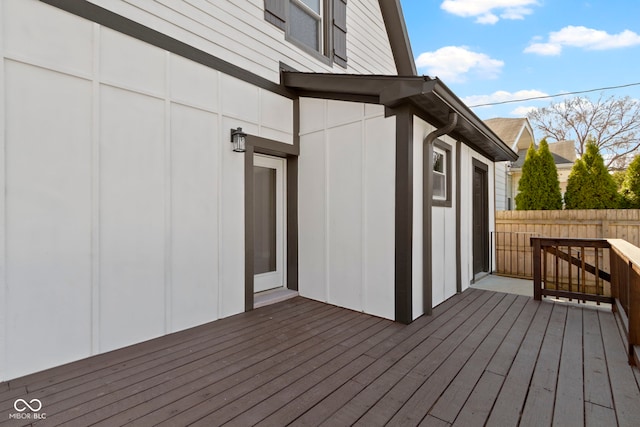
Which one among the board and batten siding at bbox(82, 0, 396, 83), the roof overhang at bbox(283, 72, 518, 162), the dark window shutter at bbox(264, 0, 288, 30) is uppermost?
the dark window shutter at bbox(264, 0, 288, 30)

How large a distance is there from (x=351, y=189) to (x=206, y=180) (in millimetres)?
1718

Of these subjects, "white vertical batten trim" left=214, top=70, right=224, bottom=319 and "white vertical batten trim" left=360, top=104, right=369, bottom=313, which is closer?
"white vertical batten trim" left=214, top=70, right=224, bottom=319

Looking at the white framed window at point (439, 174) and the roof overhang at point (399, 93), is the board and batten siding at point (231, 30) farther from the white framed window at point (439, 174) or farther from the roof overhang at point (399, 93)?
the white framed window at point (439, 174)

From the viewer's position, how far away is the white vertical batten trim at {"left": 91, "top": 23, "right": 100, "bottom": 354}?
256cm

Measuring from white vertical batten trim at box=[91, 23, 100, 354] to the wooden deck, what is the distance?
29 centimetres

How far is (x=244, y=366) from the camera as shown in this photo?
2.42 meters

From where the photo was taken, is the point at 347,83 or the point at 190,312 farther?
the point at 347,83

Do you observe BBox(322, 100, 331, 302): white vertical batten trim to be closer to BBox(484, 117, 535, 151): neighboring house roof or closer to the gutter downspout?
the gutter downspout

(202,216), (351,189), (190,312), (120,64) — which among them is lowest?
(190,312)

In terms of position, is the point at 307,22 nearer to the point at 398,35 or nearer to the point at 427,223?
the point at 398,35

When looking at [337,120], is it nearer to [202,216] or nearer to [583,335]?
[202,216]

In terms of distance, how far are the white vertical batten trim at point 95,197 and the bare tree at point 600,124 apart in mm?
18261

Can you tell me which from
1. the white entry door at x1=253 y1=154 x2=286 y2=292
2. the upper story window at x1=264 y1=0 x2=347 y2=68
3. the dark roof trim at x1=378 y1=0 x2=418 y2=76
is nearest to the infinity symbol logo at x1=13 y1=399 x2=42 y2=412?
the white entry door at x1=253 y1=154 x2=286 y2=292

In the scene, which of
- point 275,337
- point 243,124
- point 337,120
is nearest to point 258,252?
point 275,337
